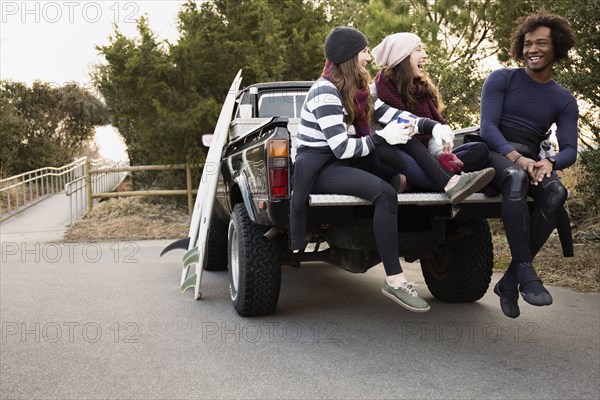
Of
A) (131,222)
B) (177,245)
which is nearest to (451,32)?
(131,222)

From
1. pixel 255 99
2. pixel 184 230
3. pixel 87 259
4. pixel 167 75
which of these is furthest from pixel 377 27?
pixel 87 259

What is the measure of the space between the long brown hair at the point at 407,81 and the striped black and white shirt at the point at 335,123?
5.6 inches

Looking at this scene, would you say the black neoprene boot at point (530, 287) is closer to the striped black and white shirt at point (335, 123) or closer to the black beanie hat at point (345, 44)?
the striped black and white shirt at point (335, 123)

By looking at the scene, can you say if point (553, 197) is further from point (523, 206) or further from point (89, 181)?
point (89, 181)

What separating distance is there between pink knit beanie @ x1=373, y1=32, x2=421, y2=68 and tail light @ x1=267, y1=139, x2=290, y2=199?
83 centimetres

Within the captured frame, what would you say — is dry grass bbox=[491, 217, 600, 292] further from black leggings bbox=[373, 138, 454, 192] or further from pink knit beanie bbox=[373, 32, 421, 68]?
pink knit beanie bbox=[373, 32, 421, 68]

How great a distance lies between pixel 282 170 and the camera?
4.14m

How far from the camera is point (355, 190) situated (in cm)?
360

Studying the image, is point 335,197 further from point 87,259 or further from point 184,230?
point 184,230

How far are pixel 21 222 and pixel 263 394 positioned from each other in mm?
13235

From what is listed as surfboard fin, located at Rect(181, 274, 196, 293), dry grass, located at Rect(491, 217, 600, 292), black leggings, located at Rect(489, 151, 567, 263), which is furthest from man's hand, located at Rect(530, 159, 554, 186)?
surfboard fin, located at Rect(181, 274, 196, 293)

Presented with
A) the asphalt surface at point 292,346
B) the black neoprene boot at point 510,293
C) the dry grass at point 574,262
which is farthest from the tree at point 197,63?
the black neoprene boot at point 510,293

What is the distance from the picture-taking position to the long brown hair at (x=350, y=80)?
12.4 feet

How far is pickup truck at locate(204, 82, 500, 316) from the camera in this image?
12.9 feet
